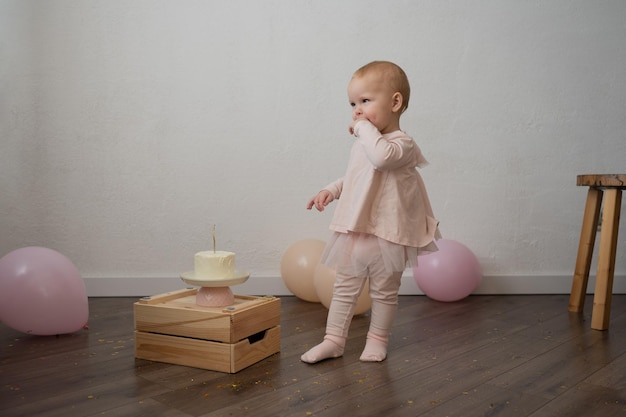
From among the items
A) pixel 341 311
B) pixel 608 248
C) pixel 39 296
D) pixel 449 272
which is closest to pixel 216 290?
pixel 341 311

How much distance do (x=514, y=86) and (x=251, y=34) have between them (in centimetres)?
137

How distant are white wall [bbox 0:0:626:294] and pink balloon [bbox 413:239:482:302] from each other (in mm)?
295

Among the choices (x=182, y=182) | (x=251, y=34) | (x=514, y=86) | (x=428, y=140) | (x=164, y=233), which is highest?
(x=251, y=34)

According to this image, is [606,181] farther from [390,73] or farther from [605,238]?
[390,73]

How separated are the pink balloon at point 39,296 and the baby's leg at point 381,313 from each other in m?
1.03

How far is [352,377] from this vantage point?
160cm

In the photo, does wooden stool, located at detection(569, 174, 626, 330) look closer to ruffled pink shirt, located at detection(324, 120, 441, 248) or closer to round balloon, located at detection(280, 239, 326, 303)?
ruffled pink shirt, located at detection(324, 120, 441, 248)

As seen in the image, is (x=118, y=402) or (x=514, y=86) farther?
(x=514, y=86)

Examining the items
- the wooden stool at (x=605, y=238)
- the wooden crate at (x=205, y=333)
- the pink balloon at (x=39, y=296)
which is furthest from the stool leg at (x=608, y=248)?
the pink balloon at (x=39, y=296)

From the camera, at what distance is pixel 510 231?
299 centimetres

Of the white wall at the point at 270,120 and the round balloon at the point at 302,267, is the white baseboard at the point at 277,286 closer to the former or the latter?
the white wall at the point at 270,120

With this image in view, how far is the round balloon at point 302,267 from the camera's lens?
256 cm

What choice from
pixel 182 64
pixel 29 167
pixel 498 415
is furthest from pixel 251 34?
pixel 498 415

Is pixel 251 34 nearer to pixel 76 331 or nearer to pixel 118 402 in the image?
pixel 76 331
